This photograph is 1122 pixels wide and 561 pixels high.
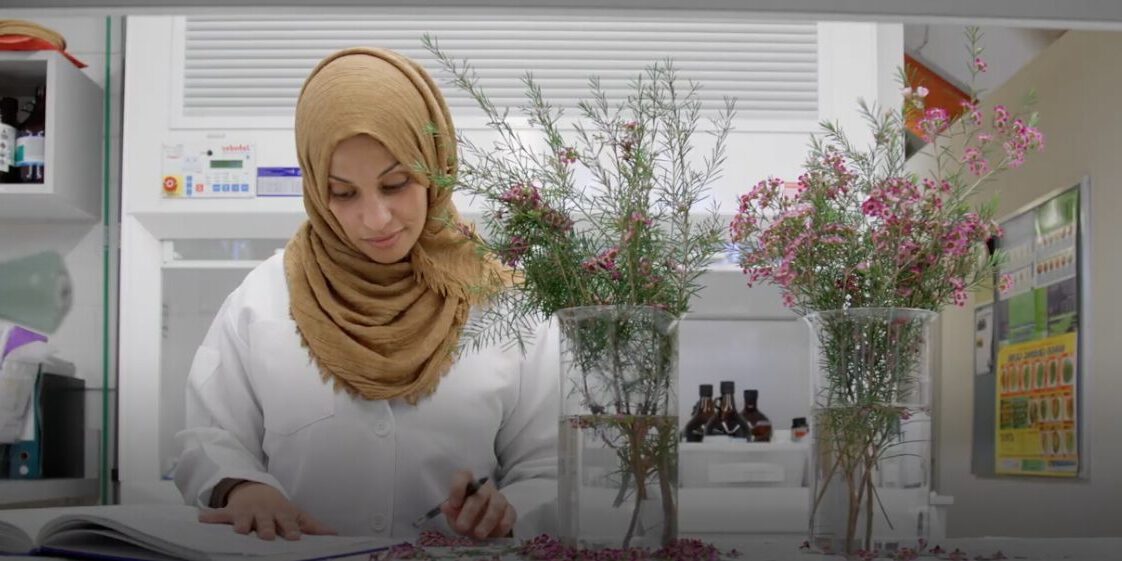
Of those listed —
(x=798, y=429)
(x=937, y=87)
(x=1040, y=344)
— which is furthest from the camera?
(x=937, y=87)

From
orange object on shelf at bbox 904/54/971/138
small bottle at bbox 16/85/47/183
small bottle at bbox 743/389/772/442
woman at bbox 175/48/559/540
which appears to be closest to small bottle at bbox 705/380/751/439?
small bottle at bbox 743/389/772/442

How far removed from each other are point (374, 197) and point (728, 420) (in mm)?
1303

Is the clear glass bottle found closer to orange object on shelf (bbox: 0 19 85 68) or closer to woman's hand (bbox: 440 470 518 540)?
orange object on shelf (bbox: 0 19 85 68)

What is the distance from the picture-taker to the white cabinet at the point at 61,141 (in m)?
1.93

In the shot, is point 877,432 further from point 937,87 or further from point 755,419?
point 937,87

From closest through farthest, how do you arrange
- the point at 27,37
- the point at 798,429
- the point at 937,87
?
the point at 27,37, the point at 798,429, the point at 937,87

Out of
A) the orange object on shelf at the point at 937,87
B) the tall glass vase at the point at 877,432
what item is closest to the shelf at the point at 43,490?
the tall glass vase at the point at 877,432

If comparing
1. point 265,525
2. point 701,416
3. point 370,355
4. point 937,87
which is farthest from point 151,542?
point 937,87

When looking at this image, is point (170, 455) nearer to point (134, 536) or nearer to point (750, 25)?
point (134, 536)

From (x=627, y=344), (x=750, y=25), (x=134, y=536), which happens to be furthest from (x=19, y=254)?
(x=750, y=25)

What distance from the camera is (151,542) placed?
0.85 m

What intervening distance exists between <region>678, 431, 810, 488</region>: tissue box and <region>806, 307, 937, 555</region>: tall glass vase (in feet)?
4.31

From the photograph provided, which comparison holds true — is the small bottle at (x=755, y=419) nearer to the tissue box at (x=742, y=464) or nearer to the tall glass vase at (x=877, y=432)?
the tissue box at (x=742, y=464)

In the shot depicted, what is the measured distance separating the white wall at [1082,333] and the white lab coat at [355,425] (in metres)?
0.95
